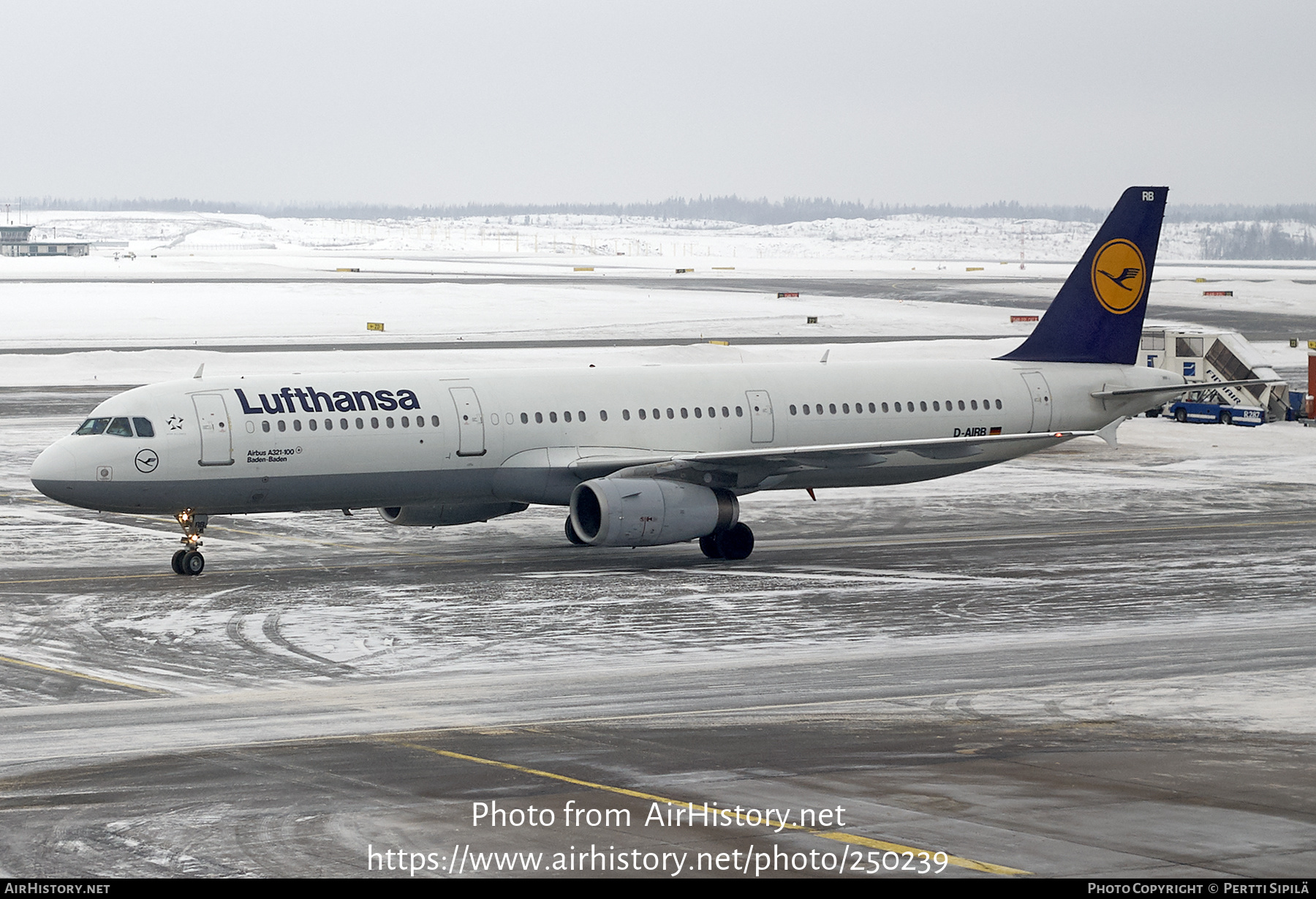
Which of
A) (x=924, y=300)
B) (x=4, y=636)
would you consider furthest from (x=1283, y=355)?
(x=4, y=636)

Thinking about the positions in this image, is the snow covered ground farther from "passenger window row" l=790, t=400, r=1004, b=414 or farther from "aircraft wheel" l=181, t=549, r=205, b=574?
"aircraft wheel" l=181, t=549, r=205, b=574

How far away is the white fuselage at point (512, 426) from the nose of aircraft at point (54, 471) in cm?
3

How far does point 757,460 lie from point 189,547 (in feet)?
36.7

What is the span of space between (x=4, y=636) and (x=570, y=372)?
14.0 m

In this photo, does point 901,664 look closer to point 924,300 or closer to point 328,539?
point 328,539

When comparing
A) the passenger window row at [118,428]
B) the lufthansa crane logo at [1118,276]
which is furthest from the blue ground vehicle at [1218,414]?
the passenger window row at [118,428]

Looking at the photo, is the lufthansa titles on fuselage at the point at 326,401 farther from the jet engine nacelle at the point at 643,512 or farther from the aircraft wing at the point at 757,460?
the jet engine nacelle at the point at 643,512

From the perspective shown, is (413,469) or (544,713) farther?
(413,469)

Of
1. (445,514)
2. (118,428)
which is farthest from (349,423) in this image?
(118,428)

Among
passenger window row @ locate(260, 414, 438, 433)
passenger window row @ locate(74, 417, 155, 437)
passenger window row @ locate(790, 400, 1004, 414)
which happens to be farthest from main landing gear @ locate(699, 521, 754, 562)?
passenger window row @ locate(74, 417, 155, 437)

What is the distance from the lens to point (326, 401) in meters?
34.2

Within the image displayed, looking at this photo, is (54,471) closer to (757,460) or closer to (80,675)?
(80,675)

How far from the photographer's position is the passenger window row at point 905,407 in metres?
38.5

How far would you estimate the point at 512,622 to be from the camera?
1121 inches
